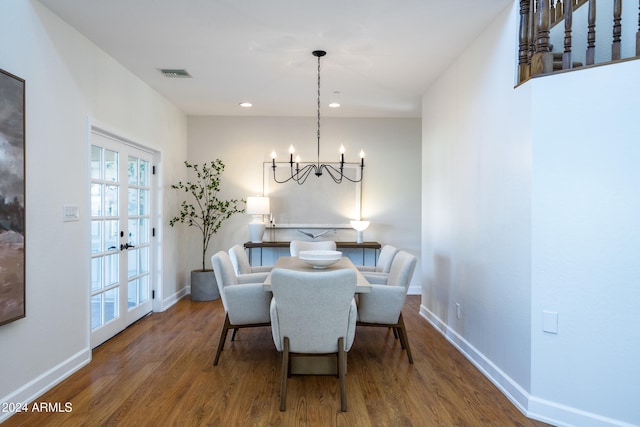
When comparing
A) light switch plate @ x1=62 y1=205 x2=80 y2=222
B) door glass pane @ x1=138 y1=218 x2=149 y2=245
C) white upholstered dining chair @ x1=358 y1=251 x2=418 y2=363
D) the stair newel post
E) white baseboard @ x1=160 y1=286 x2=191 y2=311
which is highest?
the stair newel post

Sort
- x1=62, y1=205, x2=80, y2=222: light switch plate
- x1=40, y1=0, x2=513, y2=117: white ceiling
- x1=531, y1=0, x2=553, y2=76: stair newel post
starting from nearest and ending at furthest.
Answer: x1=531, y1=0, x2=553, y2=76: stair newel post
x1=40, y1=0, x2=513, y2=117: white ceiling
x1=62, y1=205, x2=80, y2=222: light switch plate

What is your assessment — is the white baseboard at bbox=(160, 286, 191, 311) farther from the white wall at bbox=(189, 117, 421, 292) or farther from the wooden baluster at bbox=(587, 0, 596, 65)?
the wooden baluster at bbox=(587, 0, 596, 65)

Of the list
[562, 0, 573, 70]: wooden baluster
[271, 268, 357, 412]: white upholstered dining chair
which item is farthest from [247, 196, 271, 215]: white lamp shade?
[562, 0, 573, 70]: wooden baluster

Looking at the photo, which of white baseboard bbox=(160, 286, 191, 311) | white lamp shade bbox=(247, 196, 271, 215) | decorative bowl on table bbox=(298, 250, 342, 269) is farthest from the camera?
white lamp shade bbox=(247, 196, 271, 215)

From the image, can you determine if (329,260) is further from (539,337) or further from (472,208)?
(539,337)

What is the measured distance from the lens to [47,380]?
8.51 ft

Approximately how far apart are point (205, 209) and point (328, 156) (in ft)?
6.55

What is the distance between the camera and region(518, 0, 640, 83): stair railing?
83.6 inches

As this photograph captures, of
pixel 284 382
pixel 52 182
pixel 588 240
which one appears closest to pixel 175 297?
pixel 52 182

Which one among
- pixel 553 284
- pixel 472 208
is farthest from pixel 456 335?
pixel 553 284

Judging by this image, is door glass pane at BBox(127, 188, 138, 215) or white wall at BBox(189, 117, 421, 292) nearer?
door glass pane at BBox(127, 188, 138, 215)

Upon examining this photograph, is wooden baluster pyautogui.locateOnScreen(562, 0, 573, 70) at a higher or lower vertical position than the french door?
higher

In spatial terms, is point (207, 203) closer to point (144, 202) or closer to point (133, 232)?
point (144, 202)

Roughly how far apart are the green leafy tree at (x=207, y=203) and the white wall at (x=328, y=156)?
0.14 meters
